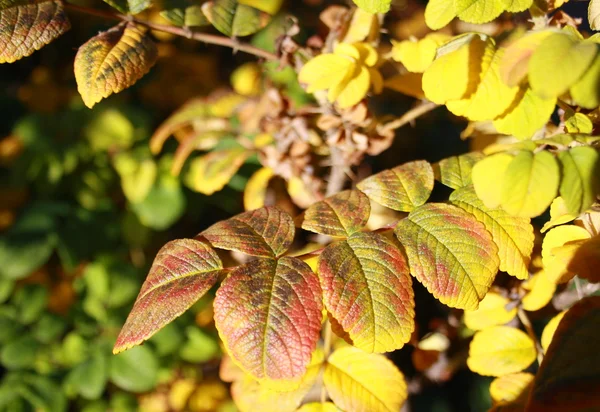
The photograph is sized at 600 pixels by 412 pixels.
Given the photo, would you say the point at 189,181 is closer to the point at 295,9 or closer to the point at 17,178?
the point at 17,178

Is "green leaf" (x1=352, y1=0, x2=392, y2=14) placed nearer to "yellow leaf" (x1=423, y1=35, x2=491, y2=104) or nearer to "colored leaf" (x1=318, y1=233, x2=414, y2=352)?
"yellow leaf" (x1=423, y1=35, x2=491, y2=104)

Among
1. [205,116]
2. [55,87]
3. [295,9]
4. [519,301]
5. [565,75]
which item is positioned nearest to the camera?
[565,75]

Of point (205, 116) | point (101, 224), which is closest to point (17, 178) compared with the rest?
point (101, 224)

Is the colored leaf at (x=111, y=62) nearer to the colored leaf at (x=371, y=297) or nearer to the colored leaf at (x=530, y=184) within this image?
the colored leaf at (x=371, y=297)

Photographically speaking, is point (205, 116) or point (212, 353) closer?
point (205, 116)

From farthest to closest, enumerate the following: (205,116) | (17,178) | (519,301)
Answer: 1. (17,178)
2. (205,116)
3. (519,301)

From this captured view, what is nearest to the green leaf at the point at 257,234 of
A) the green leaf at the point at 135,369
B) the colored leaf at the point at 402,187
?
the colored leaf at the point at 402,187

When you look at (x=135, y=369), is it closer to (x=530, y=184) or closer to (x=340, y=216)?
(x=340, y=216)

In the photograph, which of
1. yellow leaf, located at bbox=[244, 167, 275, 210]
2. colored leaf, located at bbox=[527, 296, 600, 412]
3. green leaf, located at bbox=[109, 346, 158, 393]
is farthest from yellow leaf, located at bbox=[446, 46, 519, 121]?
green leaf, located at bbox=[109, 346, 158, 393]
